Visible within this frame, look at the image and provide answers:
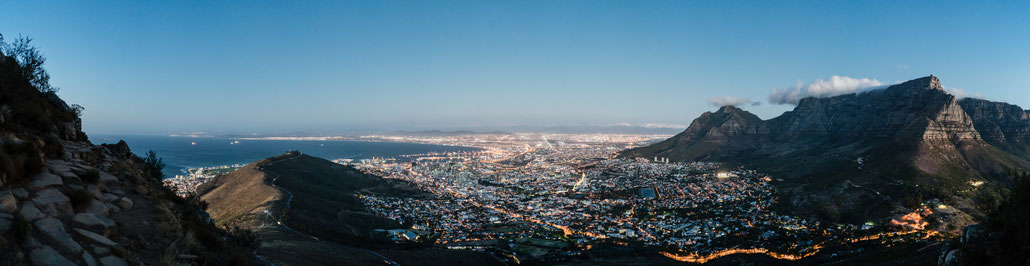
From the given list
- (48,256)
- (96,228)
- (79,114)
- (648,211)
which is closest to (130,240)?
(96,228)

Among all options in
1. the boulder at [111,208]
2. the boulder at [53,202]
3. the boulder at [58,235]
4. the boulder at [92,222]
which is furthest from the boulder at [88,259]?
the boulder at [111,208]

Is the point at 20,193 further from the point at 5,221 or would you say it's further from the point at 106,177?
the point at 106,177

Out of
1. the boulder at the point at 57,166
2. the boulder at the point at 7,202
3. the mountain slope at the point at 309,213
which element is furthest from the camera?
the mountain slope at the point at 309,213

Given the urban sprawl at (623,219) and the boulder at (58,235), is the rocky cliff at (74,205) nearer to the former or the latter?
the boulder at (58,235)

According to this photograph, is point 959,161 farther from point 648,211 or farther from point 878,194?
point 648,211

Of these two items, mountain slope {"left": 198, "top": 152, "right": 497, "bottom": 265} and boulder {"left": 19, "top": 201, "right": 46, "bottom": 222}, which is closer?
boulder {"left": 19, "top": 201, "right": 46, "bottom": 222}

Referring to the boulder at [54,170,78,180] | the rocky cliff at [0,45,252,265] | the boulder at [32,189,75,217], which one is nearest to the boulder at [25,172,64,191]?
the rocky cliff at [0,45,252,265]

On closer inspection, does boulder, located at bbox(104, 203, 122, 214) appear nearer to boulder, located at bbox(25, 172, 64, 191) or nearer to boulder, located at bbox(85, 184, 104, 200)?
boulder, located at bbox(85, 184, 104, 200)
